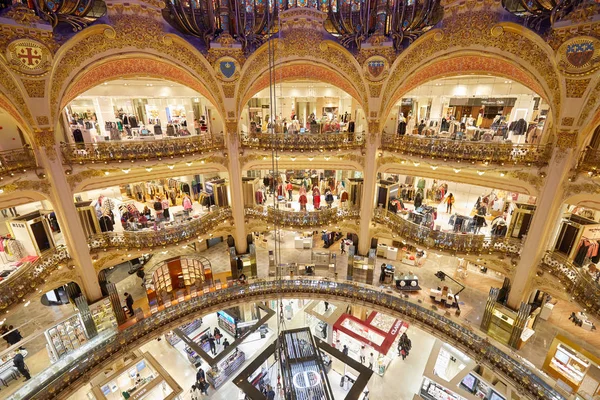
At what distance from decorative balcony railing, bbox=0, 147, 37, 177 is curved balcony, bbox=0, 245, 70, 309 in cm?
323

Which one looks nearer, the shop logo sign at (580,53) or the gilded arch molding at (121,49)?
the shop logo sign at (580,53)

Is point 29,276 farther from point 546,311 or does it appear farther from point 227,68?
point 546,311

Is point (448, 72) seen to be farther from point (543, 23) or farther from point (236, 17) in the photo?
point (236, 17)

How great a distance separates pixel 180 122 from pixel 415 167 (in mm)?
12743

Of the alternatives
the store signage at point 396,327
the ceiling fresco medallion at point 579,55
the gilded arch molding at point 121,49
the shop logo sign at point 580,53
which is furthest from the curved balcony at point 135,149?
the shop logo sign at point 580,53

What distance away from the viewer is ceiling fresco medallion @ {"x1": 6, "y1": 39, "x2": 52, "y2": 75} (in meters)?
8.91

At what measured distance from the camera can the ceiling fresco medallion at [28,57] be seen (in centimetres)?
891

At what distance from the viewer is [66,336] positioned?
460 inches

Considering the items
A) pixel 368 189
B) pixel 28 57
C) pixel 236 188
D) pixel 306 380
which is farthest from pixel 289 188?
pixel 28 57

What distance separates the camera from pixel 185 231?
13.6m

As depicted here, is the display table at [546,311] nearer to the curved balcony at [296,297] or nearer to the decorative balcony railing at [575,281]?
the decorative balcony railing at [575,281]

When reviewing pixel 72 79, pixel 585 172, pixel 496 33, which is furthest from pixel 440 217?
pixel 72 79

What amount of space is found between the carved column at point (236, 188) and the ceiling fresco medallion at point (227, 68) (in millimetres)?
1911

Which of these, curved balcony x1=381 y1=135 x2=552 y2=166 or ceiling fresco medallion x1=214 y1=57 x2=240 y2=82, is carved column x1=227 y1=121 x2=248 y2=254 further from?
curved balcony x1=381 y1=135 x2=552 y2=166
